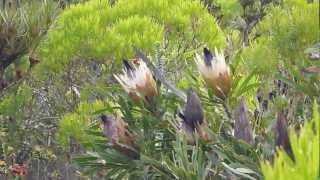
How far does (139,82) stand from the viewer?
1.94 metres

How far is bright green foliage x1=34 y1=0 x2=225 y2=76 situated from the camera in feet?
11.9

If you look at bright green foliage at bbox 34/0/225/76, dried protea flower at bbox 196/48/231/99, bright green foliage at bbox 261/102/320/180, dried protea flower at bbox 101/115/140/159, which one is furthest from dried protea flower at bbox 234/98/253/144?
bright green foliage at bbox 34/0/225/76

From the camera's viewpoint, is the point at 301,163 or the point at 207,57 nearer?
the point at 301,163

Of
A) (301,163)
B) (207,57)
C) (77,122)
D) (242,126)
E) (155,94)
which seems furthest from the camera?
(77,122)

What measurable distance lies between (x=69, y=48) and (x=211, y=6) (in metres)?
4.81

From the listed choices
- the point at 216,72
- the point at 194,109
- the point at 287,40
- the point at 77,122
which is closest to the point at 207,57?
the point at 216,72

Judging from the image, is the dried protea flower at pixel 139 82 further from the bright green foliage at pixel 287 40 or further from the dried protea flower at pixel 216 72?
the bright green foliage at pixel 287 40

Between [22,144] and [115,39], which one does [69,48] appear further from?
[22,144]

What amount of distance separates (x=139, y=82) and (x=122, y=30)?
1.73 meters

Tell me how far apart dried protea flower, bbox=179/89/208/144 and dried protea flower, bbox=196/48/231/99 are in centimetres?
15

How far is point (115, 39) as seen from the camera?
3.60 meters

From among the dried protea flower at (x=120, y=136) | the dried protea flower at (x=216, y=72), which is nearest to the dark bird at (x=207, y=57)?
the dried protea flower at (x=216, y=72)

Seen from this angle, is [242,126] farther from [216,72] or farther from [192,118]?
[216,72]

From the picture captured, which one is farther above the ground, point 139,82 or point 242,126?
point 139,82
